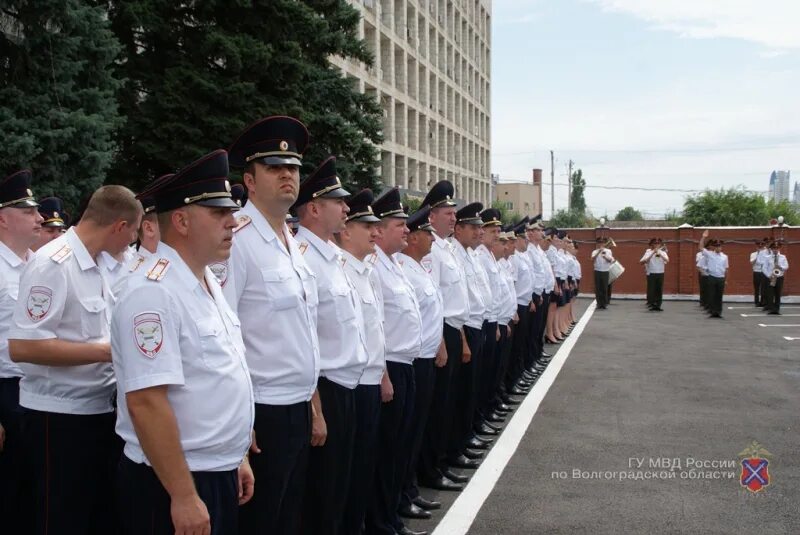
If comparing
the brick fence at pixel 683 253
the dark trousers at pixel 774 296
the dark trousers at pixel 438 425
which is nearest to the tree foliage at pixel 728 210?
the brick fence at pixel 683 253

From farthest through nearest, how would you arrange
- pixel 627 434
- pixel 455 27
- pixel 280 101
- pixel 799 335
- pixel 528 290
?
1. pixel 455 27
2. pixel 799 335
3. pixel 280 101
4. pixel 528 290
5. pixel 627 434

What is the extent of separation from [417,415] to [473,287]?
1982mm

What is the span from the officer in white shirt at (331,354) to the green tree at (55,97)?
5.64 metres

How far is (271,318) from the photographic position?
352 cm

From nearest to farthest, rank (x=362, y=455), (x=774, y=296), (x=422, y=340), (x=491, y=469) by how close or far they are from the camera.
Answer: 1. (x=362, y=455)
2. (x=422, y=340)
3. (x=491, y=469)
4. (x=774, y=296)

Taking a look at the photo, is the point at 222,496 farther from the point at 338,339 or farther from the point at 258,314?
the point at 338,339

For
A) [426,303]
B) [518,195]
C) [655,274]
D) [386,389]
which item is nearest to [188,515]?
[386,389]

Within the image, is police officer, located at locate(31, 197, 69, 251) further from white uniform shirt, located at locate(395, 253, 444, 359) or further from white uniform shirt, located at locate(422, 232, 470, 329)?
white uniform shirt, located at locate(422, 232, 470, 329)

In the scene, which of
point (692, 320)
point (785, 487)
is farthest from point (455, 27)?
point (785, 487)

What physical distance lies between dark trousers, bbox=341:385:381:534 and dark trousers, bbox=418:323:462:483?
5.45 feet

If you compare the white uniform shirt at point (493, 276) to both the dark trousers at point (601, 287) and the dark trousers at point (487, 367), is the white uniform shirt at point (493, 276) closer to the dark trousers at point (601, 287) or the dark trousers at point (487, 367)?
the dark trousers at point (487, 367)

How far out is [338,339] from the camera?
4.16 m

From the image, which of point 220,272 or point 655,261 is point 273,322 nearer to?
point 220,272

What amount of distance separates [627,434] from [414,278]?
9.79 feet
